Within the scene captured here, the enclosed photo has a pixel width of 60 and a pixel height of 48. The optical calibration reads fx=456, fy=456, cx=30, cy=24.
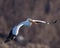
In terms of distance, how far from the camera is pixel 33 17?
1490 centimetres

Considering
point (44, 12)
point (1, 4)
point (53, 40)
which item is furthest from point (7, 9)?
point (53, 40)

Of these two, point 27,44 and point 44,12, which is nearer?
point 27,44

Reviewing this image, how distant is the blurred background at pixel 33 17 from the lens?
47.7ft

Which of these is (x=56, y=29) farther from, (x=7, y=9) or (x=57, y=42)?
(x=7, y=9)

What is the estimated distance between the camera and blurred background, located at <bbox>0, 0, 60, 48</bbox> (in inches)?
572

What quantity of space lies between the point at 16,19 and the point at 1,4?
3.43 feet

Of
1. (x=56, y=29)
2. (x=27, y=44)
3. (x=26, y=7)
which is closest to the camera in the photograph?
(x=27, y=44)

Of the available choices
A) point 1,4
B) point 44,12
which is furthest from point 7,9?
point 44,12

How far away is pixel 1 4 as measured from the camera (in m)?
16.2

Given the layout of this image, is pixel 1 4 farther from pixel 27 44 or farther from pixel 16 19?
pixel 27 44

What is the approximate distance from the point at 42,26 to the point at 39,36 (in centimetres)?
54

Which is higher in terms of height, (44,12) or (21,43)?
(44,12)

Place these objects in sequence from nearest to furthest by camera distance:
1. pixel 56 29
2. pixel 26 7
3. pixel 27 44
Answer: pixel 27 44 → pixel 56 29 → pixel 26 7

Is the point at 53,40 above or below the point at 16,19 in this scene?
below
